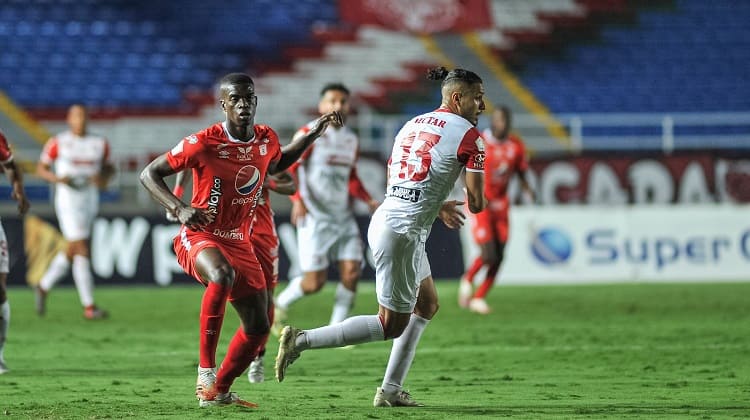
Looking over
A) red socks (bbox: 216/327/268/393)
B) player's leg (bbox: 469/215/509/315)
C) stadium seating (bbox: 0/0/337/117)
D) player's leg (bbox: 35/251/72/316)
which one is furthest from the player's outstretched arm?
stadium seating (bbox: 0/0/337/117)

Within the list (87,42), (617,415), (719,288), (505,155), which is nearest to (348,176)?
(505,155)

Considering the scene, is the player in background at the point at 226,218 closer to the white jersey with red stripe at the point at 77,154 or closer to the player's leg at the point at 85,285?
the player's leg at the point at 85,285

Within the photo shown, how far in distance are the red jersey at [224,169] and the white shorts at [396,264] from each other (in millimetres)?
837

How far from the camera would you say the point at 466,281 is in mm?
15172

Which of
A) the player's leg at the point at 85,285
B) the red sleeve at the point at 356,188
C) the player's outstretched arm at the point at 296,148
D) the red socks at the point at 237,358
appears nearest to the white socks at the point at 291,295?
the red sleeve at the point at 356,188

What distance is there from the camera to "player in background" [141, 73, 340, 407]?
7.24 meters

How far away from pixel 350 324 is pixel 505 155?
7614mm

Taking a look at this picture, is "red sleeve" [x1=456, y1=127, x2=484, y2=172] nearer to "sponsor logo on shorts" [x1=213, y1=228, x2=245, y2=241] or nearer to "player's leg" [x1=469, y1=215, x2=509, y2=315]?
"sponsor logo on shorts" [x1=213, y1=228, x2=245, y2=241]

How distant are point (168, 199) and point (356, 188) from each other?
4569mm

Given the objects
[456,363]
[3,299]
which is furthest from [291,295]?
[3,299]

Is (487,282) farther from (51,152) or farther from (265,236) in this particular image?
(265,236)

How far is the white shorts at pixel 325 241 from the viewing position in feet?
38.4

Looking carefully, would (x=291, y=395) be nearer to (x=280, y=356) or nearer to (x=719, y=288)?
(x=280, y=356)

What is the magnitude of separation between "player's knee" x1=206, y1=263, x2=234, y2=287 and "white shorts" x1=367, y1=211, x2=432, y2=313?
0.88 meters
